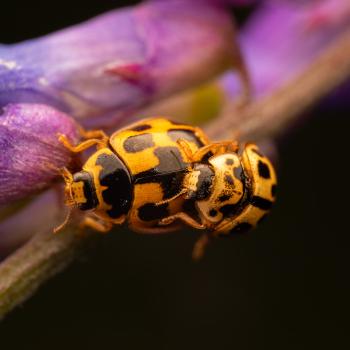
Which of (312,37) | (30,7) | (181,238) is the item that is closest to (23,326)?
(181,238)

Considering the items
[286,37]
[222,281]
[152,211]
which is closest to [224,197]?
[152,211]

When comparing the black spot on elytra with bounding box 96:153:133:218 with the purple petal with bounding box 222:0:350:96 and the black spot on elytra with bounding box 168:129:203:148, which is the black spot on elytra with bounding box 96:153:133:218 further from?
the purple petal with bounding box 222:0:350:96

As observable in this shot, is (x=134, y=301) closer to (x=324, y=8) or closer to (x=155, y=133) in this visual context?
(x=324, y=8)

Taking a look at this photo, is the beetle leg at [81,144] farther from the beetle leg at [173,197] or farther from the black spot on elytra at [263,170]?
the black spot on elytra at [263,170]

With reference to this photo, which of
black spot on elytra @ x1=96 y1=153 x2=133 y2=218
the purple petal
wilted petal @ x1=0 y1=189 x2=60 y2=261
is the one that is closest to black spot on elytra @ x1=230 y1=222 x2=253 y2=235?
black spot on elytra @ x1=96 y1=153 x2=133 y2=218

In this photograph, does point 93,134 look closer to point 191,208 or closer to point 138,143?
point 138,143

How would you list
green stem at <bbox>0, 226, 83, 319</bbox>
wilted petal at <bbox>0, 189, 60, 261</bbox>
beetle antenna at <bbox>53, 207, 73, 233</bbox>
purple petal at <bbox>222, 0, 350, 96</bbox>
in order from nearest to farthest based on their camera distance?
green stem at <bbox>0, 226, 83, 319</bbox> → beetle antenna at <bbox>53, 207, 73, 233</bbox> → wilted petal at <bbox>0, 189, 60, 261</bbox> → purple petal at <bbox>222, 0, 350, 96</bbox>

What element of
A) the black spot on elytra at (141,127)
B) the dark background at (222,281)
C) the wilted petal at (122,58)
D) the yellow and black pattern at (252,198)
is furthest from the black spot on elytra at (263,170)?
the dark background at (222,281)
